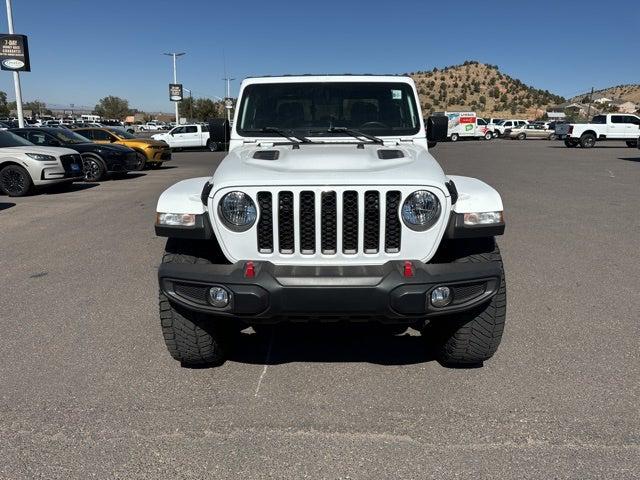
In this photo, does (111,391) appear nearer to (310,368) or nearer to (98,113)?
(310,368)

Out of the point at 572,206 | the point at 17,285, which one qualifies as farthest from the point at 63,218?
the point at 572,206

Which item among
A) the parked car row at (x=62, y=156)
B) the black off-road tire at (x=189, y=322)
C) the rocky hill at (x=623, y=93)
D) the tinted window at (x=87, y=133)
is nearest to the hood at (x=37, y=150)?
the parked car row at (x=62, y=156)

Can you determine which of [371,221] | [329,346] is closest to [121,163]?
[329,346]

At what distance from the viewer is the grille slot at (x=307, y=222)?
2.98 meters

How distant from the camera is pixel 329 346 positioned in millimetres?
3959

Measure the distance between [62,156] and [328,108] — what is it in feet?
32.3

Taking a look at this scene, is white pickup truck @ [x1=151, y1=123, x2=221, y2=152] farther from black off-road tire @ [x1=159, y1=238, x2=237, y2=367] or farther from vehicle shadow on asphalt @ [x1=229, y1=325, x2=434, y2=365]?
black off-road tire @ [x1=159, y1=238, x2=237, y2=367]

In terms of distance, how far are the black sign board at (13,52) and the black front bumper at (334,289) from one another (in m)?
23.5

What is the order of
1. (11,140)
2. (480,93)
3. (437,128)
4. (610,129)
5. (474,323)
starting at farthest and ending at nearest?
(480,93)
(610,129)
(11,140)
(437,128)
(474,323)

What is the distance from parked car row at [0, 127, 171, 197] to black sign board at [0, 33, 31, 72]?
6.18m

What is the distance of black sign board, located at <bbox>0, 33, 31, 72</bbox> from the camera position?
2172 centimetres

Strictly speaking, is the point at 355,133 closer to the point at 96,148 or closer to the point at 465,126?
the point at 96,148

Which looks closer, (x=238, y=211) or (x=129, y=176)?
(x=238, y=211)

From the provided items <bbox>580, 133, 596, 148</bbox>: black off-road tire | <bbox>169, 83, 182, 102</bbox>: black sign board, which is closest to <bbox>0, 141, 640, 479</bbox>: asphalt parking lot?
<bbox>580, 133, 596, 148</bbox>: black off-road tire
